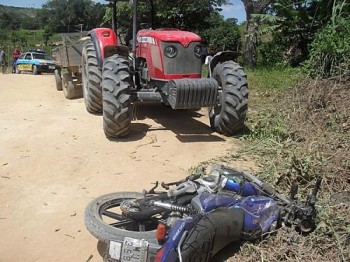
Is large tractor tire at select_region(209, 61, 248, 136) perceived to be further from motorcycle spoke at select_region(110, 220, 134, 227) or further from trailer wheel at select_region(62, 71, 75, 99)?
trailer wheel at select_region(62, 71, 75, 99)

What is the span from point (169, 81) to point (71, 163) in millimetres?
1709

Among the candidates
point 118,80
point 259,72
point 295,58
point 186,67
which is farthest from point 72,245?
point 295,58

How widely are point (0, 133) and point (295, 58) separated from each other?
856cm

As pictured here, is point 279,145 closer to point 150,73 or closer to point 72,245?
point 150,73

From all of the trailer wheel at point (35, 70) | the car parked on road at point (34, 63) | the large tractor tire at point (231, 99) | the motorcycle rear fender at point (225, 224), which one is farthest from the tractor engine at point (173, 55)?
the trailer wheel at point (35, 70)

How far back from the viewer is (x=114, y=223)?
3545 mm

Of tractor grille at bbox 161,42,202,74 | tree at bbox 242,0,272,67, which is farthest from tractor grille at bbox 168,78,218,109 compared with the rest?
tree at bbox 242,0,272,67

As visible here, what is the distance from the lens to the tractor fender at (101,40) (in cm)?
709

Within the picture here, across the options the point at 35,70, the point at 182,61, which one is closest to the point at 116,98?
the point at 182,61

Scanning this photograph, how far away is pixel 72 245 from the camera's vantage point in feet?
11.7

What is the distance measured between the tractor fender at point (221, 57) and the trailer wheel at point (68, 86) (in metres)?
3.78

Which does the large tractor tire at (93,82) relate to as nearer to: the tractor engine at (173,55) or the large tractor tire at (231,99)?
the tractor engine at (173,55)

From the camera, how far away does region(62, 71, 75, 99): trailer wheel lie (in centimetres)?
923

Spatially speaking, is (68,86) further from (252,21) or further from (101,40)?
(252,21)
